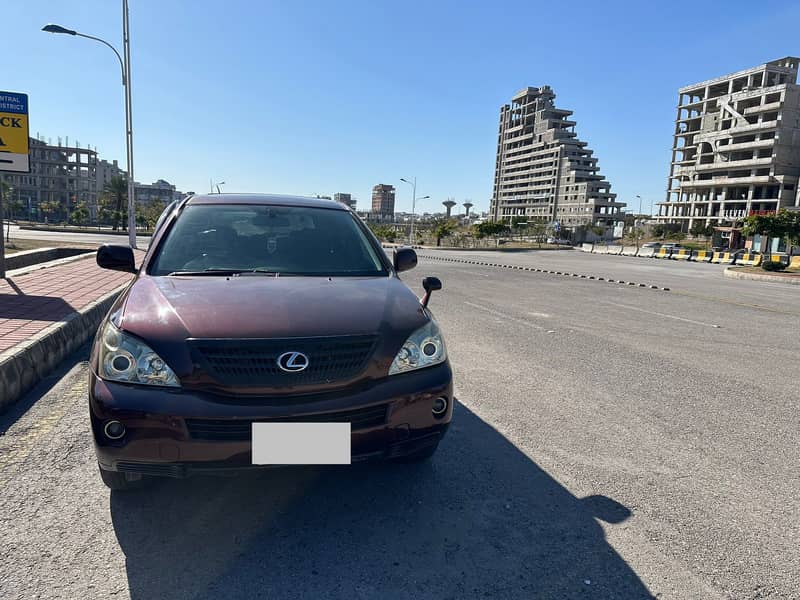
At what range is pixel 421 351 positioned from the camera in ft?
8.75

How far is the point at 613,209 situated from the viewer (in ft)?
409

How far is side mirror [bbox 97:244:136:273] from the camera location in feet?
11.4

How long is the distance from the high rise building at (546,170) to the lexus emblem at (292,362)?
4577 inches

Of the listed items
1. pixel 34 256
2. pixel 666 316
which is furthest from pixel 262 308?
pixel 34 256

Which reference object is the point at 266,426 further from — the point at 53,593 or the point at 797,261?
the point at 797,261

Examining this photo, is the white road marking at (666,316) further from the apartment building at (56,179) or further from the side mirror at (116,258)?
the apartment building at (56,179)

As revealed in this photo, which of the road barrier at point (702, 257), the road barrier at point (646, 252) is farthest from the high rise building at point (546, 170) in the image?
the road barrier at point (702, 257)

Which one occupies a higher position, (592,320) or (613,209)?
(613,209)

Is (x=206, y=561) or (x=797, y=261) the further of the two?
(x=797, y=261)

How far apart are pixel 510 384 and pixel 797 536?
8.52 feet

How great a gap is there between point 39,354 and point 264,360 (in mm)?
3522

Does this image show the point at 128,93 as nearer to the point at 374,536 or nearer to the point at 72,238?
the point at 72,238

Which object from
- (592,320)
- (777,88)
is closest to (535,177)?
(777,88)

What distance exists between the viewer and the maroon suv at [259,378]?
2240mm
